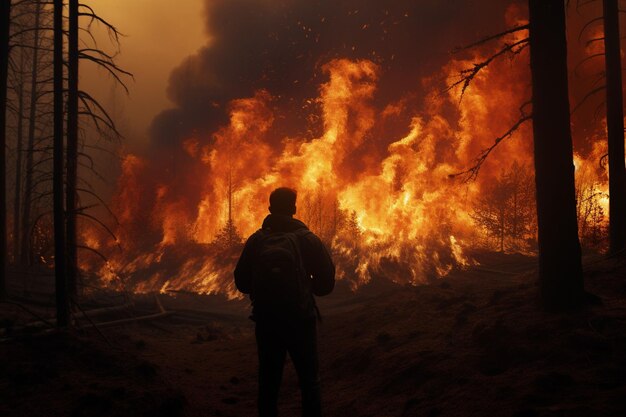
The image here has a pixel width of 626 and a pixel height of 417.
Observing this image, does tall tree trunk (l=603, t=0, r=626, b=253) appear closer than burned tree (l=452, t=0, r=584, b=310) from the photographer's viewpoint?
No

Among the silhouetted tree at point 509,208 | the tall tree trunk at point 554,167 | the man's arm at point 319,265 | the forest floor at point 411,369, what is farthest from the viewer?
the silhouetted tree at point 509,208

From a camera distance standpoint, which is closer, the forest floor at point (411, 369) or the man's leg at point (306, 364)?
the man's leg at point (306, 364)

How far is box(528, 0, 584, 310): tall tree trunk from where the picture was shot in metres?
5.82

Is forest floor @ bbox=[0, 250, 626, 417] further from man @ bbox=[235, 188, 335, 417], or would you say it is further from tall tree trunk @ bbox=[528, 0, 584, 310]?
man @ bbox=[235, 188, 335, 417]

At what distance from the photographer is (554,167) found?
19.3 ft

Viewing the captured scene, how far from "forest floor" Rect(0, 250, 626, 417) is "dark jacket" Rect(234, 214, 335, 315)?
1975 mm

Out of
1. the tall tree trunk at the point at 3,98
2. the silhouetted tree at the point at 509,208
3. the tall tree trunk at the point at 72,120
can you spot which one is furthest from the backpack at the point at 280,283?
the silhouetted tree at the point at 509,208

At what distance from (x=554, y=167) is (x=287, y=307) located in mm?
4576

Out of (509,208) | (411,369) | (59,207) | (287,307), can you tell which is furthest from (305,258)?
(509,208)

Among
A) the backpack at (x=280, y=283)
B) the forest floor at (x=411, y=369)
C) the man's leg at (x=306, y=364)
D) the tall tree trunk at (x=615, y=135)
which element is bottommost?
the forest floor at (x=411, y=369)

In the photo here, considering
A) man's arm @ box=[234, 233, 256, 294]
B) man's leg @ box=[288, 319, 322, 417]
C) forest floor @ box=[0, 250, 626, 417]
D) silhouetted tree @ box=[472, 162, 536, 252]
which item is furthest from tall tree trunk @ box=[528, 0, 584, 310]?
silhouetted tree @ box=[472, 162, 536, 252]

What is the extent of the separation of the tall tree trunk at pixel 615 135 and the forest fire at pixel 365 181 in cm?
1080

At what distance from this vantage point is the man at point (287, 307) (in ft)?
11.4

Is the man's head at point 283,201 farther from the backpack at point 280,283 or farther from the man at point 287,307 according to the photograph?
the backpack at point 280,283
